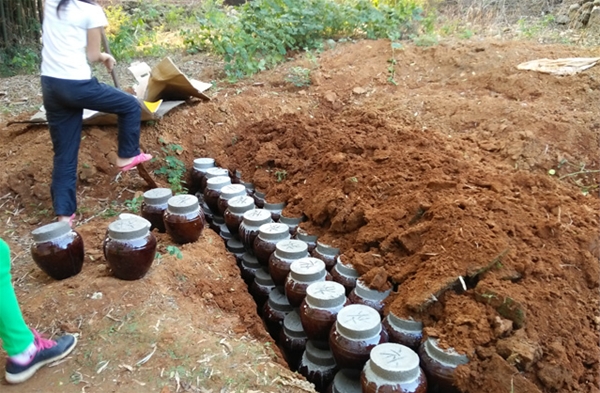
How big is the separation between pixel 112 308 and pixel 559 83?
3.94m

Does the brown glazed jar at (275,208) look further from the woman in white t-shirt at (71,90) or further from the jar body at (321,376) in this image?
the jar body at (321,376)

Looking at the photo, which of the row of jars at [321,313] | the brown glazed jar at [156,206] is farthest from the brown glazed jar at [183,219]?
the row of jars at [321,313]

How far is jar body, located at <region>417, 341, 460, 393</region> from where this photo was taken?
7.46 ft

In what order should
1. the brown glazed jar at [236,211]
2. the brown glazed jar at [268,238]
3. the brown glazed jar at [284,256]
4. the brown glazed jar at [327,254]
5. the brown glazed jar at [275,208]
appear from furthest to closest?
the brown glazed jar at [275,208] < the brown glazed jar at [236,211] < the brown glazed jar at [268,238] < the brown glazed jar at [327,254] < the brown glazed jar at [284,256]

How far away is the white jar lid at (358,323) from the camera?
232 cm

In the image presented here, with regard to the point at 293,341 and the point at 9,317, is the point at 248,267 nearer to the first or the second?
the point at 293,341

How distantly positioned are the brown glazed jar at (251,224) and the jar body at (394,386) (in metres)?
1.45

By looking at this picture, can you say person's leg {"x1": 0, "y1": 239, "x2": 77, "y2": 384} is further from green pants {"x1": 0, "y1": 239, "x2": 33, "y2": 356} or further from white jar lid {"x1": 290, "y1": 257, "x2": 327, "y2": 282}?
white jar lid {"x1": 290, "y1": 257, "x2": 327, "y2": 282}

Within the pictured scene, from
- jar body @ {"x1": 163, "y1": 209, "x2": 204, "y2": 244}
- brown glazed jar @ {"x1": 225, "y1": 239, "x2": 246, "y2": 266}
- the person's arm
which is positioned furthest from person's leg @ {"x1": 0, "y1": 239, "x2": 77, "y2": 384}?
the person's arm

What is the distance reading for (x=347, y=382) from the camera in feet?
8.01

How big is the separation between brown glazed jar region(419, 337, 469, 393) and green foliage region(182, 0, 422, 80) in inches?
169

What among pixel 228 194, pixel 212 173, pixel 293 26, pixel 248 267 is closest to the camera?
pixel 248 267

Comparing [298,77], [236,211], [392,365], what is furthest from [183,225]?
[298,77]

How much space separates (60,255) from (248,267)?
1.23 metres
